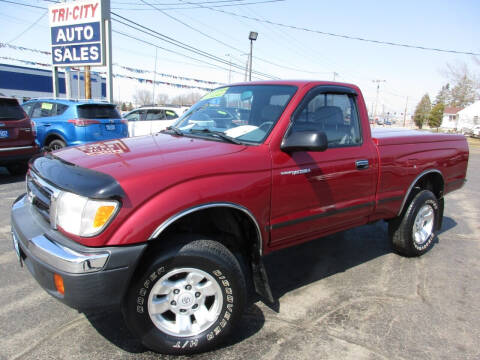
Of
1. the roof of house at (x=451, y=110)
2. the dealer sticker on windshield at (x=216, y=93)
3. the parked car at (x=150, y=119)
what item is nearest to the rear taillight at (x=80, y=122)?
the parked car at (x=150, y=119)

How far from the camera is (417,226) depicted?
14.0ft

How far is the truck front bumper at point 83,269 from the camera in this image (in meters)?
2.01

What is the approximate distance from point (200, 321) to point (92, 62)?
499 inches

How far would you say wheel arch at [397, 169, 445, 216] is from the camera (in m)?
4.03

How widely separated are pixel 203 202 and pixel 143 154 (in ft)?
1.92

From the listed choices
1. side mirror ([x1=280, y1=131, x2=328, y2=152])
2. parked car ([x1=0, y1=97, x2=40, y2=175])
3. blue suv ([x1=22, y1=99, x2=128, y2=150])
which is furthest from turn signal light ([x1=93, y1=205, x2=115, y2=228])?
blue suv ([x1=22, y1=99, x2=128, y2=150])

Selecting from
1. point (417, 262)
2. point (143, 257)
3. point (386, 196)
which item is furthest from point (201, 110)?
point (417, 262)

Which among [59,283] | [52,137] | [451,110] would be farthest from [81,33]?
[451,110]

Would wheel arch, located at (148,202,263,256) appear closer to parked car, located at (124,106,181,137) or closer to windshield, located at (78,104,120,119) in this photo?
windshield, located at (78,104,120,119)

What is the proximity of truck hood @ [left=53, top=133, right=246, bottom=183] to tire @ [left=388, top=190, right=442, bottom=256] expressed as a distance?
94.6 inches

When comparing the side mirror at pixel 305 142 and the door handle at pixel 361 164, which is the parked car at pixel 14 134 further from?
the door handle at pixel 361 164

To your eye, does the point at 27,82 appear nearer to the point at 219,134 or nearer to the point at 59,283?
the point at 219,134

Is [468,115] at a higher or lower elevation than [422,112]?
lower

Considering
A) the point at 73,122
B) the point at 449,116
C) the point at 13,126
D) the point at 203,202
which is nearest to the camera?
the point at 203,202
